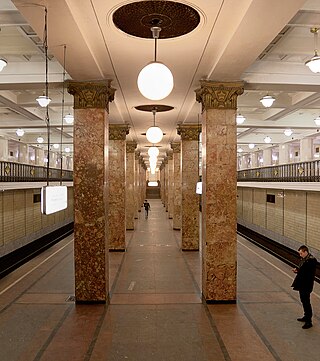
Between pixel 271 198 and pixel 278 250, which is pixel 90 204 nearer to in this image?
pixel 278 250

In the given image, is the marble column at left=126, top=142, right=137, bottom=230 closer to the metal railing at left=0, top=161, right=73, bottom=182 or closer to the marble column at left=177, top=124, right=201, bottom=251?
the metal railing at left=0, top=161, right=73, bottom=182

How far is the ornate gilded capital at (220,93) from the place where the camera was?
7.47 m

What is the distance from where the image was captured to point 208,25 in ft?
16.8

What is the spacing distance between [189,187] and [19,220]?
6674mm

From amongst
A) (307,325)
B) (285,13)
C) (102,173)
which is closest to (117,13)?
(285,13)

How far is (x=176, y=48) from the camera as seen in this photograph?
5.98m

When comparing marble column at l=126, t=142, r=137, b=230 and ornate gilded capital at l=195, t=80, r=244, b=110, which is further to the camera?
marble column at l=126, t=142, r=137, b=230

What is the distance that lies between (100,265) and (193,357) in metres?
2.91

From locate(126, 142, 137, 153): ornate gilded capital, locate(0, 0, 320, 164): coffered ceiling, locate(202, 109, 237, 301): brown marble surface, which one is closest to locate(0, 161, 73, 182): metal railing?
locate(0, 0, 320, 164): coffered ceiling

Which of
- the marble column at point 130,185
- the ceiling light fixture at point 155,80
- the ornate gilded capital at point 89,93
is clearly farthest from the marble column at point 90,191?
the marble column at point 130,185

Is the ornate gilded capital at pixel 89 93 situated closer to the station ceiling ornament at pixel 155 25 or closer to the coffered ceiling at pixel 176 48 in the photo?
the coffered ceiling at pixel 176 48

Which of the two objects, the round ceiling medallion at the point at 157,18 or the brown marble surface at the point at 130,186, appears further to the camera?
the brown marble surface at the point at 130,186

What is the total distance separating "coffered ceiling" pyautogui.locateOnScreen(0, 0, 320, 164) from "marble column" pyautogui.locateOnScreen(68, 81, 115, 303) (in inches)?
18.0

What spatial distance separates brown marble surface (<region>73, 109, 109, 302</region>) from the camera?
7.33 m
